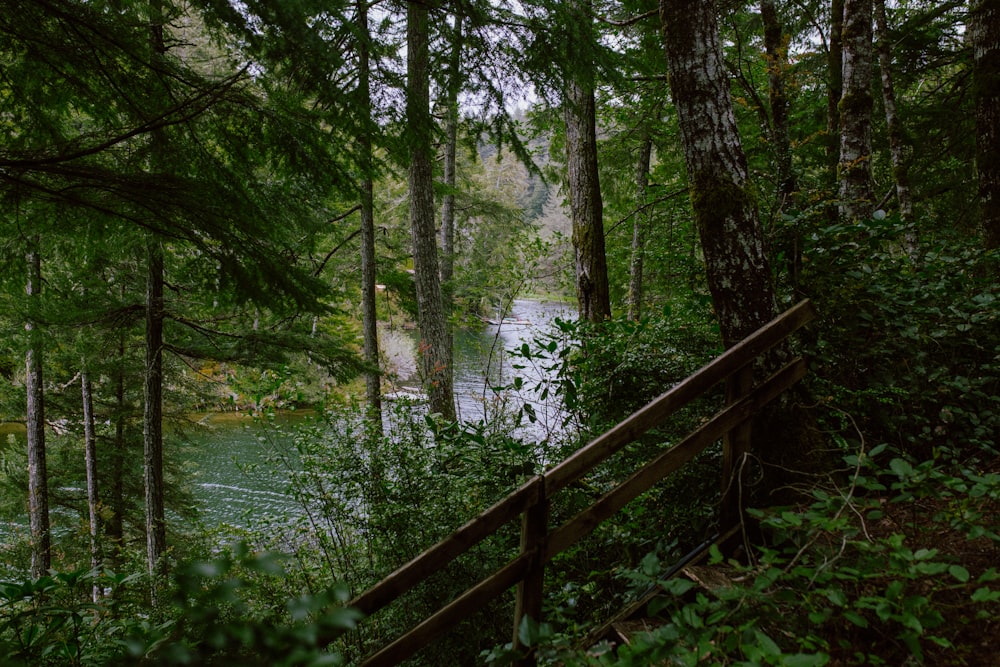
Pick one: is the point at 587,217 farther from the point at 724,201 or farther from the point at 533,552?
the point at 533,552

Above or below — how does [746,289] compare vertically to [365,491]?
above

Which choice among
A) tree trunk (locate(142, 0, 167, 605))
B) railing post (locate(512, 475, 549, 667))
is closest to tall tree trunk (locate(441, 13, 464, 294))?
railing post (locate(512, 475, 549, 667))

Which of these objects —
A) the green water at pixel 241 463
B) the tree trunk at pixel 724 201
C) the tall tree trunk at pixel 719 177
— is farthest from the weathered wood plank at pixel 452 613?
the green water at pixel 241 463

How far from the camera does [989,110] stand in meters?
5.29

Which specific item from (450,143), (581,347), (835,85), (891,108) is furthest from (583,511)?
(450,143)

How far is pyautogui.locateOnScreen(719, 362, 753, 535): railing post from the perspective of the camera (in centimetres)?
295

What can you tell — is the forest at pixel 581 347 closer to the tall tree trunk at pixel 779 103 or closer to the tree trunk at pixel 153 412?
the tall tree trunk at pixel 779 103

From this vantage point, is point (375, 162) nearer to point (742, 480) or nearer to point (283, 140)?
point (283, 140)

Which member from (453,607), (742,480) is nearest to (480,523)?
(453,607)

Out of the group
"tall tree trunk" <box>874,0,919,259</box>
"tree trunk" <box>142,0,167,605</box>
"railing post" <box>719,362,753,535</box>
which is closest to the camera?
"railing post" <box>719,362,753,535</box>

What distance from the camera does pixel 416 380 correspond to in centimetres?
929

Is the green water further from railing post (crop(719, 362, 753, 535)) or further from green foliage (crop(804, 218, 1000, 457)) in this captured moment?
railing post (crop(719, 362, 753, 535))

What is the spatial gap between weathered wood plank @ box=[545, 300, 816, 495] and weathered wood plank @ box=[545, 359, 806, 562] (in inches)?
8.4

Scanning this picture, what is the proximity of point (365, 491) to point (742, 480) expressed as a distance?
2839mm
